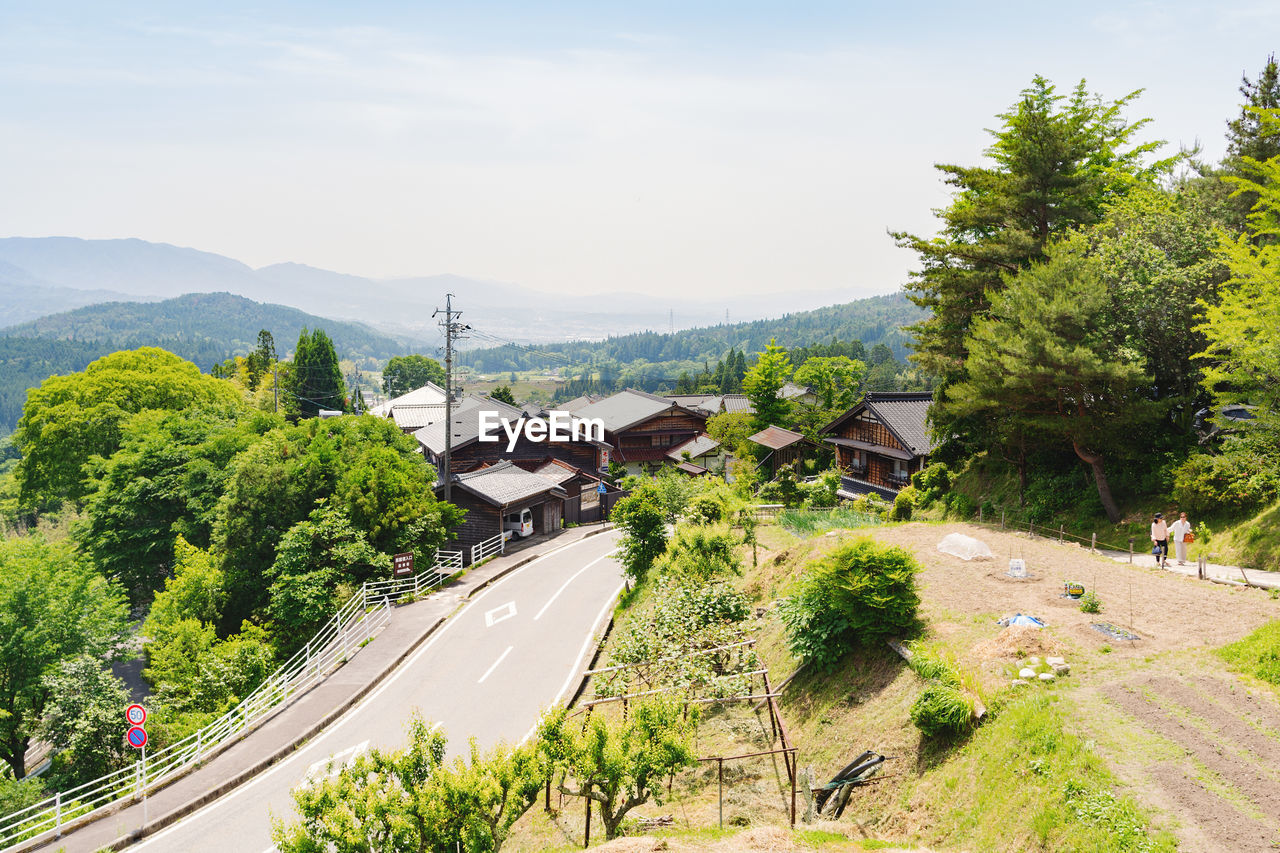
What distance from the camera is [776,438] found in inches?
1754

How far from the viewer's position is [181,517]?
34.1 meters

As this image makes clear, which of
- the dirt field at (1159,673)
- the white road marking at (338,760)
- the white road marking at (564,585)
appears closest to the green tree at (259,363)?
the white road marking at (564,585)

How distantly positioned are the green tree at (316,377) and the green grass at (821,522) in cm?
6730

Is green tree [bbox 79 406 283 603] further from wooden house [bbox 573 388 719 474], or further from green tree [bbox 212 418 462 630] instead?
wooden house [bbox 573 388 719 474]

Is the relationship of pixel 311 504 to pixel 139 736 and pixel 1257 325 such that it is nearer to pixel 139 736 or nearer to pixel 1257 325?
pixel 139 736

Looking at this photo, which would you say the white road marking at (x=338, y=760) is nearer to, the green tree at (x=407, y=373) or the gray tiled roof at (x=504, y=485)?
the gray tiled roof at (x=504, y=485)

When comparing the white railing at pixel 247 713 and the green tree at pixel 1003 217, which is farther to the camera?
the green tree at pixel 1003 217

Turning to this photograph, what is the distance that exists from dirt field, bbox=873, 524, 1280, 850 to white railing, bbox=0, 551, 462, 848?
15.3 metres

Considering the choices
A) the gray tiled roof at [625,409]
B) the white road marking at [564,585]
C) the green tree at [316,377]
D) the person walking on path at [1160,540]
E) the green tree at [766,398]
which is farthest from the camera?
the green tree at [316,377]

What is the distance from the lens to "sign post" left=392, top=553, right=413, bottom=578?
81.8 ft

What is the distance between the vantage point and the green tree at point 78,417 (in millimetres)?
43781

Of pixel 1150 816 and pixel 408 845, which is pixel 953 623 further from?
pixel 408 845

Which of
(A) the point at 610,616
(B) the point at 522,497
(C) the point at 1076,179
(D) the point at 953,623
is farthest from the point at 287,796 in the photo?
(C) the point at 1076,179

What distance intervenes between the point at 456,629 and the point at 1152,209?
28564mm
